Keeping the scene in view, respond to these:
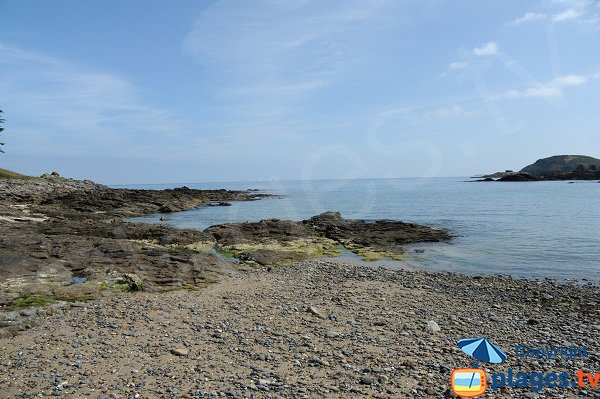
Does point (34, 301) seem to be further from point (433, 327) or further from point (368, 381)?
point (433, 327)

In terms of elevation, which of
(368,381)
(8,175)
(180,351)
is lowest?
(368,381)

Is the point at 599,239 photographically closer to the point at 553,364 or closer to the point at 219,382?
the point at 553,364

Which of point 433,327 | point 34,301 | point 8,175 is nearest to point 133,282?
point 34,301

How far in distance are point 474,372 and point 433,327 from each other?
3.19 m

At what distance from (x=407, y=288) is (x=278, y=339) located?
29.6 ft

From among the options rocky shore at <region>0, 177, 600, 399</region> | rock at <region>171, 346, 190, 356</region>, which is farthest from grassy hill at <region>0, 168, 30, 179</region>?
rock at <region>171, 346, 190, 356</region>

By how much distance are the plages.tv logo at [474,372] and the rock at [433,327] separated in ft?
5.16

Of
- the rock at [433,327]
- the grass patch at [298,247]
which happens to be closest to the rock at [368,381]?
the rock at [433,327]

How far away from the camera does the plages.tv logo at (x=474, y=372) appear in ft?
29.2

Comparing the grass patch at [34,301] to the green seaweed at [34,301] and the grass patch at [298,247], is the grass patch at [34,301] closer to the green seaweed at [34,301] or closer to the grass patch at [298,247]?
the green seaweed at [34,301]

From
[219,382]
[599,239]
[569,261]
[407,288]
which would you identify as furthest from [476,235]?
[219,382]

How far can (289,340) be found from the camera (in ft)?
38.4

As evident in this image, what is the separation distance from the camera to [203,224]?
49719 millimetres

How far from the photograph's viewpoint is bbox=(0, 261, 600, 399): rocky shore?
→ 8875mm
